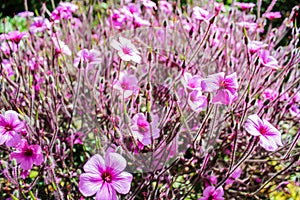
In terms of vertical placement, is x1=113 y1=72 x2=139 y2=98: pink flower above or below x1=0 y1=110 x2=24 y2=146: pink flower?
above

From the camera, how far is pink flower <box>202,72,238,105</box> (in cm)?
115

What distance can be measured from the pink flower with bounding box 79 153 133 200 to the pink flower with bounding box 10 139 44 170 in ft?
0.89

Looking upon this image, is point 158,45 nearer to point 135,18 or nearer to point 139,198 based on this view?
point 135,18

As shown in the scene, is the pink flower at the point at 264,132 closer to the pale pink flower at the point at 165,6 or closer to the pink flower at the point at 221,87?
the pink flower at the point at 221,87

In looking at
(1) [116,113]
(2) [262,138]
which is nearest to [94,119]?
(1) [116,113]

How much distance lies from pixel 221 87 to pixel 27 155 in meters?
0.67

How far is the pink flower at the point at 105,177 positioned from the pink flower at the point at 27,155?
27cm

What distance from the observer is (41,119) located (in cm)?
179

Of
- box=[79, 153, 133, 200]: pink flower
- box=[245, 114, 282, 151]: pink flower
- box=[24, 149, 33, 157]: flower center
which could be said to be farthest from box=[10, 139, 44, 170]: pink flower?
box=[245, 114, 282, 151]: pink flower

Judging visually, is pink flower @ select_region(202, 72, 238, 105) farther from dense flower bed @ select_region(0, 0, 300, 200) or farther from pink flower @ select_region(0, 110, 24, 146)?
pink flower @ select_region(0, 110, 24, 146)

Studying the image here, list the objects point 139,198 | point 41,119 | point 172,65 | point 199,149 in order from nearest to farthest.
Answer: point 199,149 → point 139,198 → point 41,119 → point 172,65

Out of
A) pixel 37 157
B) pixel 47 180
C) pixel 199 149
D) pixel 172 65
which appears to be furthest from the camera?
pixel 172 65

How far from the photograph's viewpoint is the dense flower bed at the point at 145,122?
3.84 feet

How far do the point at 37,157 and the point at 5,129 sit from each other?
136mm
